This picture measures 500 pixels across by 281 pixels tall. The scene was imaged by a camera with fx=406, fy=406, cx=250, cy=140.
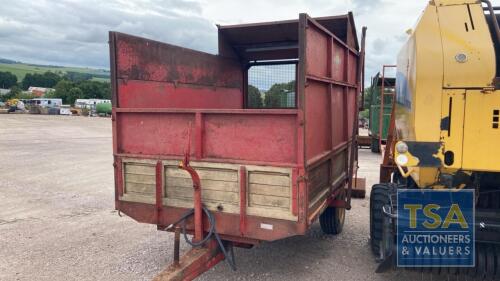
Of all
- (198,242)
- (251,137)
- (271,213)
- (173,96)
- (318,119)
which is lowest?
(198,242)

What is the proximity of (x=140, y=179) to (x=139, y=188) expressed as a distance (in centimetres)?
9

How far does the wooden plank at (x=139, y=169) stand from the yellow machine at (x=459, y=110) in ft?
6.91

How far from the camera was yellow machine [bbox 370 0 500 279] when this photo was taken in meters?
2.88

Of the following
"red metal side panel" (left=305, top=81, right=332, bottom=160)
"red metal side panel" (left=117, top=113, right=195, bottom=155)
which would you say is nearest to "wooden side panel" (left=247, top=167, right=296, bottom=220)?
"red metal side panel" (left=305, top=81, right=332, bottom=160)

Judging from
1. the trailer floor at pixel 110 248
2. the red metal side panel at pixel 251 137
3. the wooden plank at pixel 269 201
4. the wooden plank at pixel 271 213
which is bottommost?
the trailer floor at pixel 110 248

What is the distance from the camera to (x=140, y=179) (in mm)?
3736

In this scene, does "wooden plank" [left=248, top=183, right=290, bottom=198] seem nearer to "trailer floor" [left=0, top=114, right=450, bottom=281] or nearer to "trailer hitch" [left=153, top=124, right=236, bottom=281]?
"trailer hitch" [left=153, top=124, right=236, bottom=281]

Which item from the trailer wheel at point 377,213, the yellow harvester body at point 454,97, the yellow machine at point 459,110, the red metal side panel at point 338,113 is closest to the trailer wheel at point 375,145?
the red metal side panel at point 338,113

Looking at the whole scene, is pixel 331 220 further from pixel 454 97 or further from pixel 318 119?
pixel 454 97

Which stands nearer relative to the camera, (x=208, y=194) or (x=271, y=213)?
(x=271, y=213)

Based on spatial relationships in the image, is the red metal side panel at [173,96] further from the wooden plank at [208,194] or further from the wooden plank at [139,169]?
the wooden plank at [208,194]

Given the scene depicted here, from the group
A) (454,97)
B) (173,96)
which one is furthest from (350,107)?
(454,97)

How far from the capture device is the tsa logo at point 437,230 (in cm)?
306

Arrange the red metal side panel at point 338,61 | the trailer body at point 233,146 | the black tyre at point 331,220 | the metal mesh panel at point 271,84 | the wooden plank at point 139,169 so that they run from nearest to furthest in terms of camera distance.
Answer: the trailer body at point 233,146 → the wooden plank at point 139,169 → the red metal side panel at point 338,61 → the black tyre at point 331,220 → the metal mesh panel at point 271,84
